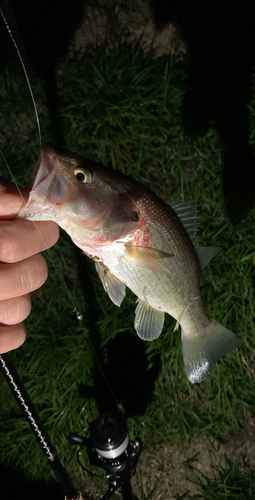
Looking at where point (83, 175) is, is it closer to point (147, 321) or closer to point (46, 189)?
point (46, 189)

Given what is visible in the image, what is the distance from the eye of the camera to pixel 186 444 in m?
3.48

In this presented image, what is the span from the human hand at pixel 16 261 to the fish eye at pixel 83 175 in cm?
26

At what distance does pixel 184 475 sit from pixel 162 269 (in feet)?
8.46

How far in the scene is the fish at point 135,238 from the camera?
5.23 ft

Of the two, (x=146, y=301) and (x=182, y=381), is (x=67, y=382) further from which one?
(x=146, y=301)

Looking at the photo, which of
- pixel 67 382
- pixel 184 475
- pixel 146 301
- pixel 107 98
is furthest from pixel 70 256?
pixel 184 475

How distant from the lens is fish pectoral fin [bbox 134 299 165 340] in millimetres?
2008

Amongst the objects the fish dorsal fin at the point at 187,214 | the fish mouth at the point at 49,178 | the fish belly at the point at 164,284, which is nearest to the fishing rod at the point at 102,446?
the fish belly at the point at 164,284

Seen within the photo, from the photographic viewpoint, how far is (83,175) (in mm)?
1641

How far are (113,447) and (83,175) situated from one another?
191 centimetres

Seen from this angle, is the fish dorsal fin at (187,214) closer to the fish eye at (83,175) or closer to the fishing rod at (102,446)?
the fish eye at (83,175)

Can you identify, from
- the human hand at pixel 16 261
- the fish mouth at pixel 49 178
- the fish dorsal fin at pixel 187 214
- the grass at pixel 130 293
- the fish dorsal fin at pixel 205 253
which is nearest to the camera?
the fish mouth at pixel 49 178

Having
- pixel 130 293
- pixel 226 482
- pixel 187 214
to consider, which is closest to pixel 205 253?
pixel 187 214

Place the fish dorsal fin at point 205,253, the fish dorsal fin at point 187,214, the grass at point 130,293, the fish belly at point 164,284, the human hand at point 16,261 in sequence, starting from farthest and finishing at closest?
the grass at point 130,293, the fish dorsal fin at point 205,253, the fish dorsal fin at point 187,214, the fish belly at point 164,284, the human hand at point 16,261
